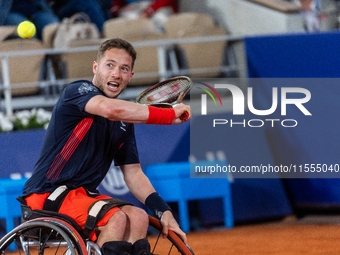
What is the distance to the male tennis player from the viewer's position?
214 centimetres

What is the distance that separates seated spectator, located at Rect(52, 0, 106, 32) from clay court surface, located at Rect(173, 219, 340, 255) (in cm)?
434

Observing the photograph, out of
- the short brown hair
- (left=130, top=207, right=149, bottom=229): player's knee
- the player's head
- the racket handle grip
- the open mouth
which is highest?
the short brown hair

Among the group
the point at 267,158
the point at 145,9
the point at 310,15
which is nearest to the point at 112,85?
the point at 267,158

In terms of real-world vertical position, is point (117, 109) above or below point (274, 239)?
above

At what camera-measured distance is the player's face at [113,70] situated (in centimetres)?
236

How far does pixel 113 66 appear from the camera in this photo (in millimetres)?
2363

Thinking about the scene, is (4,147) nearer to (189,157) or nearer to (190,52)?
(189,157)

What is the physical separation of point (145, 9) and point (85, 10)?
1.07m

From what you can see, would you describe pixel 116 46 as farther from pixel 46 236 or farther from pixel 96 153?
pixel 46 236

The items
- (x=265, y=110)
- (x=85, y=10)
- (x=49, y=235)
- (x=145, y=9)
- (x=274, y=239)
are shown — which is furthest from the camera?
(x=145, y=9)

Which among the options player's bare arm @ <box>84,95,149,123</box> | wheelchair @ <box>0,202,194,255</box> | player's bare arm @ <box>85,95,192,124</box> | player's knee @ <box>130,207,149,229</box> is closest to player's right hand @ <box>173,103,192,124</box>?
player's bare arm @ <box>85,95,192,124</box>

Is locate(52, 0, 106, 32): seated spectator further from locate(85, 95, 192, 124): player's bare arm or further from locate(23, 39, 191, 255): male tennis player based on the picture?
locate(85, 95, 192, 124): player's bare arm

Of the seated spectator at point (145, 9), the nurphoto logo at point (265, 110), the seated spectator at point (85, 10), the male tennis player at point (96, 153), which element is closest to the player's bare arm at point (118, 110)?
the male tennis player at point (96, 153)

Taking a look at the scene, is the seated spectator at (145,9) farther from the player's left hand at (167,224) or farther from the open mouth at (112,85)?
the player's left hand at (167,224)
